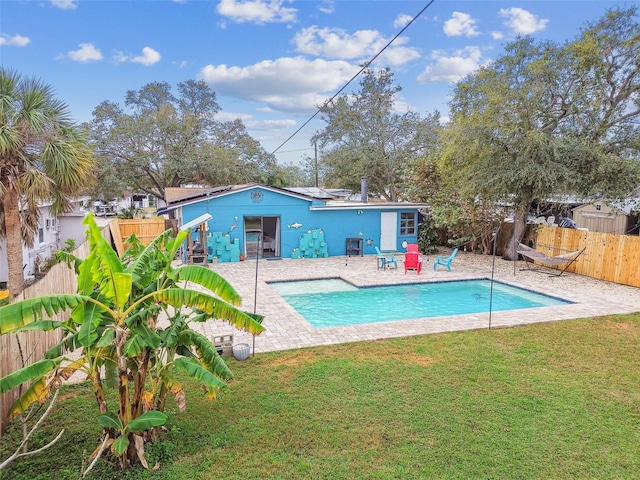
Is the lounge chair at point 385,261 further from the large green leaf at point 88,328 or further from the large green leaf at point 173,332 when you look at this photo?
the large green leaf at point 88,328

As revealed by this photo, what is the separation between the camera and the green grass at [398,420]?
462 centimetres

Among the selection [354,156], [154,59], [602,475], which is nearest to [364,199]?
[354,156]

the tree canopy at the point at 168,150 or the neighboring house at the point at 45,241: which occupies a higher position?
the tree canopy at the point at 168,150

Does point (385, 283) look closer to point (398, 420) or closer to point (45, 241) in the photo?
point (398, 420)

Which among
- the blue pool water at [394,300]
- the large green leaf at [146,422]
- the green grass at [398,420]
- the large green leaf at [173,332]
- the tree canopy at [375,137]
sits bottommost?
the blue pool water at [394,300]

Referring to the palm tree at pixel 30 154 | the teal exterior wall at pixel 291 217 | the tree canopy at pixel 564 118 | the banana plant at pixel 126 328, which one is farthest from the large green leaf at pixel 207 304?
the tree canopy at pixel 564 118

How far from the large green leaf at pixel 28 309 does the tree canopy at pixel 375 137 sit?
26.6 m

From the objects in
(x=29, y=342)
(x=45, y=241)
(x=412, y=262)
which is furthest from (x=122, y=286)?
(x=45, y=241)

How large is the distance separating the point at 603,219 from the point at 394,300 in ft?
66.3

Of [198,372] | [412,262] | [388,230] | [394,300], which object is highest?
[388,230]

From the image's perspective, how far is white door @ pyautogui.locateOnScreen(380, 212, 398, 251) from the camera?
2033 cm

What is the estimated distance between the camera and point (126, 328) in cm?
441

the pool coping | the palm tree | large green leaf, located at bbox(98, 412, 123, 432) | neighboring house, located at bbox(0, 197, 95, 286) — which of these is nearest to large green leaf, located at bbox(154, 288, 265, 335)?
large green leaf, located at bbox(98, 412, 123, 432)

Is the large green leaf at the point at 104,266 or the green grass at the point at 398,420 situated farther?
the green grass at the point at 398,420
